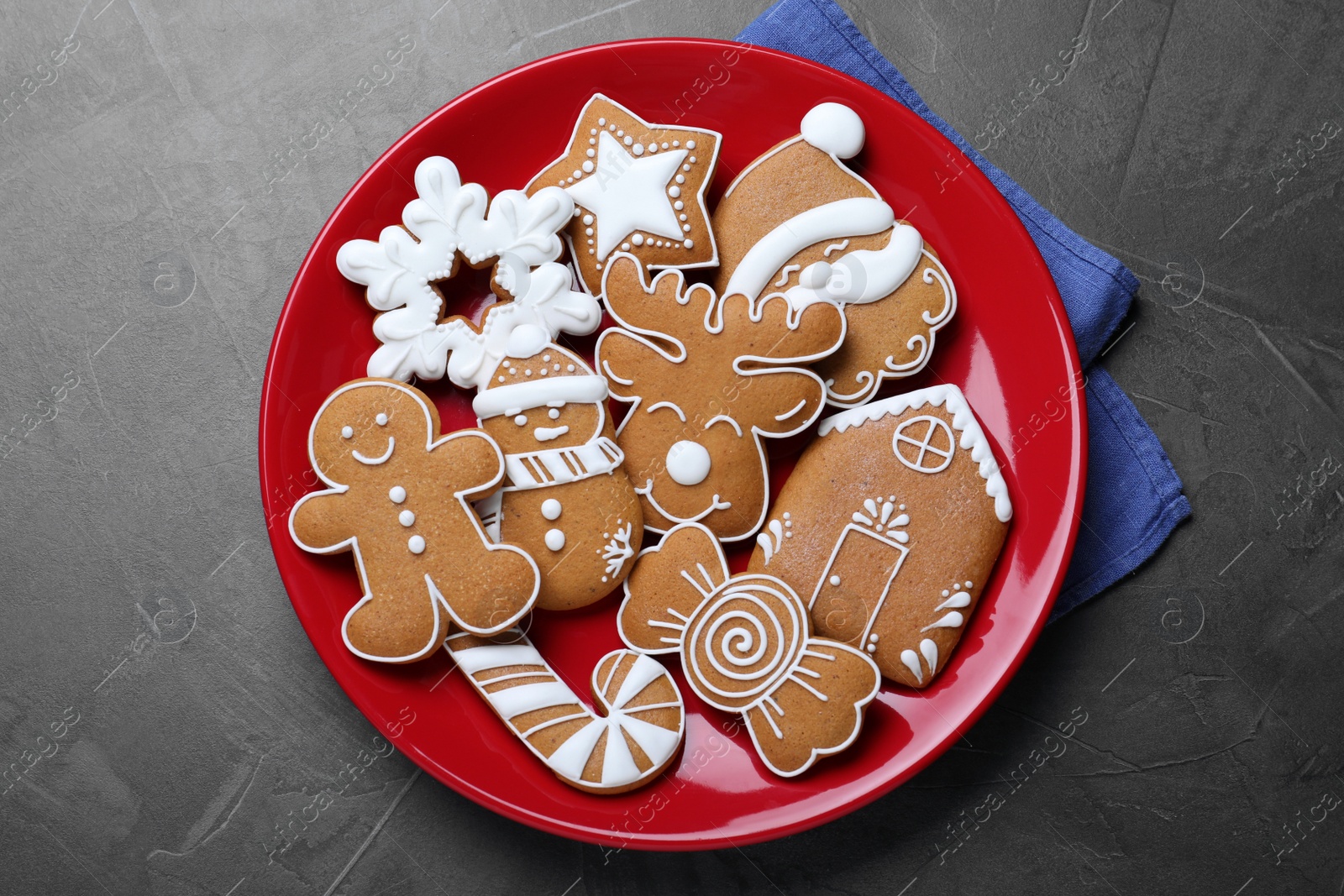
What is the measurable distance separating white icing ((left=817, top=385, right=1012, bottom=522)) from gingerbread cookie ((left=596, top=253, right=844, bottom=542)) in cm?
12

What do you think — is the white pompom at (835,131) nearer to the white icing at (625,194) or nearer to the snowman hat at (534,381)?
the white icing at (625,194)

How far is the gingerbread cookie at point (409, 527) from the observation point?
1602 millimetres

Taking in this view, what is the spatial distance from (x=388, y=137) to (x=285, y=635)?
1.18 meters

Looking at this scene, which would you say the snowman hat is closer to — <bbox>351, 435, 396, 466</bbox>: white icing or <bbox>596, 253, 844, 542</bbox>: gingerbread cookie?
<bbox>596, 253, 844, 542</bbox>: gingerbread cookie

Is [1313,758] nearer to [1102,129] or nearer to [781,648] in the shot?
[781,648]

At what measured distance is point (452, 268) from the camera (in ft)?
5.57

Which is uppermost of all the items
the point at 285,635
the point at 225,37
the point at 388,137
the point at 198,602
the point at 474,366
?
the point at 225,37

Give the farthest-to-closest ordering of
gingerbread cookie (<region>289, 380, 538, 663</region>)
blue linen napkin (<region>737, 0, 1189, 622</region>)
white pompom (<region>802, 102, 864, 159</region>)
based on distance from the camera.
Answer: blue linen napkin (<region>737, 0, 1189, 622</region>), white pompom (<region>802, 102, 864, 159</region>), gingerbread cookie (<region>289, 380, 538, 663</region>)

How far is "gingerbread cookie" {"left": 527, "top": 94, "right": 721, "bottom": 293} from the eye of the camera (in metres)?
1.69

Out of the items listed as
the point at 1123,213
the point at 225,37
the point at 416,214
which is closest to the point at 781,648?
the point at 416,214

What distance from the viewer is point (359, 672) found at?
1669 mm

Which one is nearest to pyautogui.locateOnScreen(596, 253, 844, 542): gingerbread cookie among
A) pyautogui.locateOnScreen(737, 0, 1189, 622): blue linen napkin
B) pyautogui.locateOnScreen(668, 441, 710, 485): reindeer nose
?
pyautogui.locateOnScreen(668, 441, 710, 485): reindeer nose

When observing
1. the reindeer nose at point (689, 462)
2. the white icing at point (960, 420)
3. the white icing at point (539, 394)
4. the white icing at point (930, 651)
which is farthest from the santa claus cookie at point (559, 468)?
the white icing at point (930, 651)

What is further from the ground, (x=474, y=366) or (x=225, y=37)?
(x=225, y=37)
